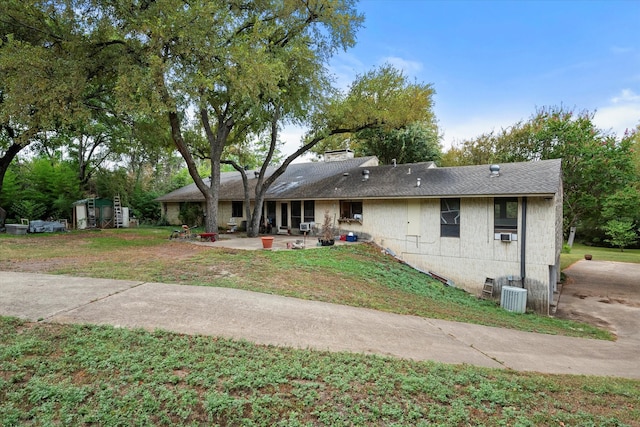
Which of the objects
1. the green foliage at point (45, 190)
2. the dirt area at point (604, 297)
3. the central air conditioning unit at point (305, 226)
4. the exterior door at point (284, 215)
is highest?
the green foliage at point (45, 190)

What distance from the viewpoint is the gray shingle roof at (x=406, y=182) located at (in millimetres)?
11148

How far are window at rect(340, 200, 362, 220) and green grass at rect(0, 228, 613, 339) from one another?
8.54ft

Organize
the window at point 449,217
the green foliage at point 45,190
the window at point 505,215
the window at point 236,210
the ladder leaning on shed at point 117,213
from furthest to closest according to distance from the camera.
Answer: the ladder leaning on shed at point 117,213 < the window at point 236,210 < the green foliage at point 45,190 < the window at point 449,217 < the window at point 505,215

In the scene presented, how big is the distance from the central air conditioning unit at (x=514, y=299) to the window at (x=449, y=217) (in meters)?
2.62

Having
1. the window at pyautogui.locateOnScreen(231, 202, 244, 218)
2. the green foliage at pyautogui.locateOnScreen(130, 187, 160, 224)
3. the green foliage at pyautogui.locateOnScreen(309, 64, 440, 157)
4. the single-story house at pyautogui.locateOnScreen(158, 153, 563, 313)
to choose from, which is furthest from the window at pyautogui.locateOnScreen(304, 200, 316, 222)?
the green foliage at pyautogui.locateOnScreen(130, 187, 160, 224)

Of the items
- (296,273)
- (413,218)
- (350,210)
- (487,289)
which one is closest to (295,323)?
(296,273)

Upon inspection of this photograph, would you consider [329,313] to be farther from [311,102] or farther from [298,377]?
[311,102]

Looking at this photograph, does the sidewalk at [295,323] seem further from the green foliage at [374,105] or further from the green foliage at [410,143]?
the green foliage at [410,143]

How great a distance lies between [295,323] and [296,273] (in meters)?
3.53

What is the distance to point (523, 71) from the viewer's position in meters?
17.3

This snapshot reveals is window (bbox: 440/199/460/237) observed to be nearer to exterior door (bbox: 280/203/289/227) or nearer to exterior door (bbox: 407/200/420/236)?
exterior door (bbox: 407/200/420/236)

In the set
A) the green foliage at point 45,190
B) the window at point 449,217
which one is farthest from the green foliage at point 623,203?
the green foliage at point 45,190

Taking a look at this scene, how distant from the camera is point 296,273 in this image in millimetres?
8438

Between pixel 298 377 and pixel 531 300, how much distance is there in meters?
10.4
